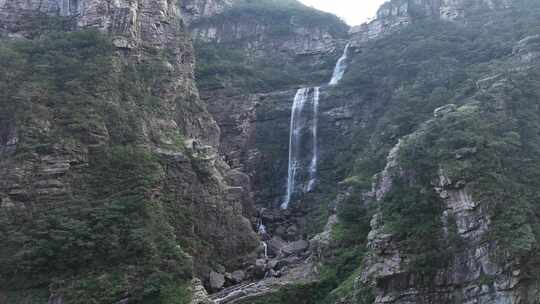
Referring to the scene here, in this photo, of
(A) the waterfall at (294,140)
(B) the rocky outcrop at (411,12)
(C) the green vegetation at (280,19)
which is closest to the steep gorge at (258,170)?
(A) the waterfall at (294,140)

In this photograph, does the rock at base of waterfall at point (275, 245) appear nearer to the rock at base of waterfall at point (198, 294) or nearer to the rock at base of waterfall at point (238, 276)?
the rock at base of waterfall at point (238, 276)

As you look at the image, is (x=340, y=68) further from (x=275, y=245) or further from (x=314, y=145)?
(x=275, y=245)

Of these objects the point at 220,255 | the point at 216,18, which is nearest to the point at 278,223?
A: the point at 220,255

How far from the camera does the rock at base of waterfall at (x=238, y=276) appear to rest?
2455 cm

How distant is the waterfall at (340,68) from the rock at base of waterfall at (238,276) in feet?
69.1

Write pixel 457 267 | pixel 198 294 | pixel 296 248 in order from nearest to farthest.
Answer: pixel 457 267, pixel 198 294, pixel 296 248

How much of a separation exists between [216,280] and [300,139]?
52.2ft

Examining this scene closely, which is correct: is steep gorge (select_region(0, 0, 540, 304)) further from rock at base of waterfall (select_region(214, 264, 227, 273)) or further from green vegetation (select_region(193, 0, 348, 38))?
green vegetation (select_region(193, 0, 348, 38))

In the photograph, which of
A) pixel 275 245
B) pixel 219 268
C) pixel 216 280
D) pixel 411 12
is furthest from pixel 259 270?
pixel 411 12

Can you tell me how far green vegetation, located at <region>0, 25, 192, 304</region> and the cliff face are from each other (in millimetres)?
48

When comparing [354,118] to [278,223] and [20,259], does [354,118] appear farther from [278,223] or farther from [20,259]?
[20,259]

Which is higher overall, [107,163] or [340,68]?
[340,68]

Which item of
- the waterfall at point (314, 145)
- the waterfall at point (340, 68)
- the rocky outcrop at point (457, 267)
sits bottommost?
the rocky outcrop at point (457, 267)

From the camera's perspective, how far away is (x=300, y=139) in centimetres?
3762
